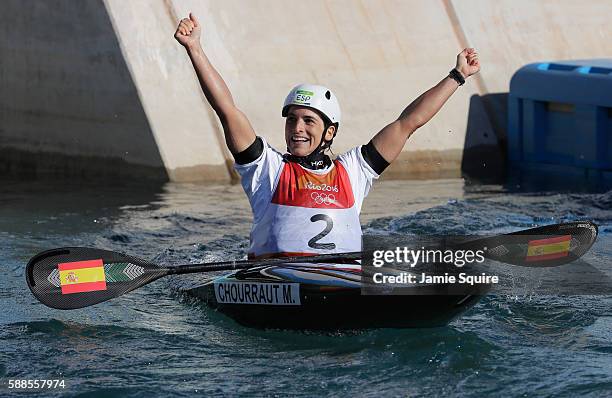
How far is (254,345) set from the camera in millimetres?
6660

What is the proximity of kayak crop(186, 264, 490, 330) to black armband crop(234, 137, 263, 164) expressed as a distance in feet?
2.03

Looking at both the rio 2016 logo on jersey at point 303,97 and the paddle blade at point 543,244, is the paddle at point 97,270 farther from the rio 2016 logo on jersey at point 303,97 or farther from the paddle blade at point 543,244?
the rio 2016 logo on jersey at point 303,97

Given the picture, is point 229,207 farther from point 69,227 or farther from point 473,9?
Answer: point 473,9

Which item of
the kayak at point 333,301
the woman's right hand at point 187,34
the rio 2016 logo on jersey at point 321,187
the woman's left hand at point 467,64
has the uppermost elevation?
the woman's right hand at point 187,34

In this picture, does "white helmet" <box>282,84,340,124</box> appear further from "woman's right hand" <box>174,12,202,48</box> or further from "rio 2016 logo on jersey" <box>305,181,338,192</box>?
"woman's right hand" <box>174,12,202,48</box>

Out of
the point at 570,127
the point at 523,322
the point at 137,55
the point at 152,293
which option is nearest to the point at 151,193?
the point at 137,55

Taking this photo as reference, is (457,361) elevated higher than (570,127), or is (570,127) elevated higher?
(570,127)

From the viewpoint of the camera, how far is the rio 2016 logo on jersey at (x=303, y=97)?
23.4 feet

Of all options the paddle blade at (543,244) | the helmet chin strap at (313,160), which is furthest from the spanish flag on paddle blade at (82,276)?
the paddle blade at (543,244)

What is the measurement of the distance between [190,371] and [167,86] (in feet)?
19.1

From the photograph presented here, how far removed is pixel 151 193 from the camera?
1129cm

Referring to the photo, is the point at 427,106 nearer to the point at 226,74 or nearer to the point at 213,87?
the point at 213,87

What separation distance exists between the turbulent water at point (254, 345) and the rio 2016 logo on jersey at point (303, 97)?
1280mm

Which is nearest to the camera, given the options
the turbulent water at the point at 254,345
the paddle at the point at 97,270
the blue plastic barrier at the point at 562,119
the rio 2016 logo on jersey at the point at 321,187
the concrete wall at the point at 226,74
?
the turbulent water at the point at 254,345
